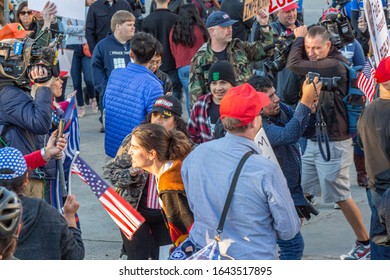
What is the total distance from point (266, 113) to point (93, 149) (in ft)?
17.4

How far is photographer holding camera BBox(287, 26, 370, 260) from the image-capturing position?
8.19 meters

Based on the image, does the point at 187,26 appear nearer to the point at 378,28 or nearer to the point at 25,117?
the point at 378,28

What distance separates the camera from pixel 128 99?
8.20m

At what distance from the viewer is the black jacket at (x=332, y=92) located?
27.0 feet

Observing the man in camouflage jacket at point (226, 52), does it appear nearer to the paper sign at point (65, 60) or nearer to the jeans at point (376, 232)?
the paper sign at point (65, 60)

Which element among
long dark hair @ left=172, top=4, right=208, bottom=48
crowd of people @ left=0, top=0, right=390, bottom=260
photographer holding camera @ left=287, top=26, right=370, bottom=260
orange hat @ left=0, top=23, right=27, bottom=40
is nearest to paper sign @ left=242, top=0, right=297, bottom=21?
crowd of people @ left=0, top=0, right=390, bottom=260

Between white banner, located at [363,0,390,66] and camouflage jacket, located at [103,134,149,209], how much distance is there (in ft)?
7.87

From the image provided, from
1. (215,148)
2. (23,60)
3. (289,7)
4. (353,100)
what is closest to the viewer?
(215,148)

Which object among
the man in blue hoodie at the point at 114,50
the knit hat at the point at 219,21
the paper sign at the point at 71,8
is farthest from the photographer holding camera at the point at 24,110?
the paper sign at the point at 71,8

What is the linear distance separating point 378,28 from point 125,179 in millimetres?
2689

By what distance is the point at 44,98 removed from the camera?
6965 mm

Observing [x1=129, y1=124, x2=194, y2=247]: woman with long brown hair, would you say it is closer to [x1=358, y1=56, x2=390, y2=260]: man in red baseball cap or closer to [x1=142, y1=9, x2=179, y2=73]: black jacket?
[x1=358, y1=56, x2=390, y2=260]: man in red baseball cap

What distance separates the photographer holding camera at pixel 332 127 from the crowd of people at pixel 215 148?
0.01 m

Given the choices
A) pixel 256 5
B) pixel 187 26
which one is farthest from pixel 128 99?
pixel 187 26
